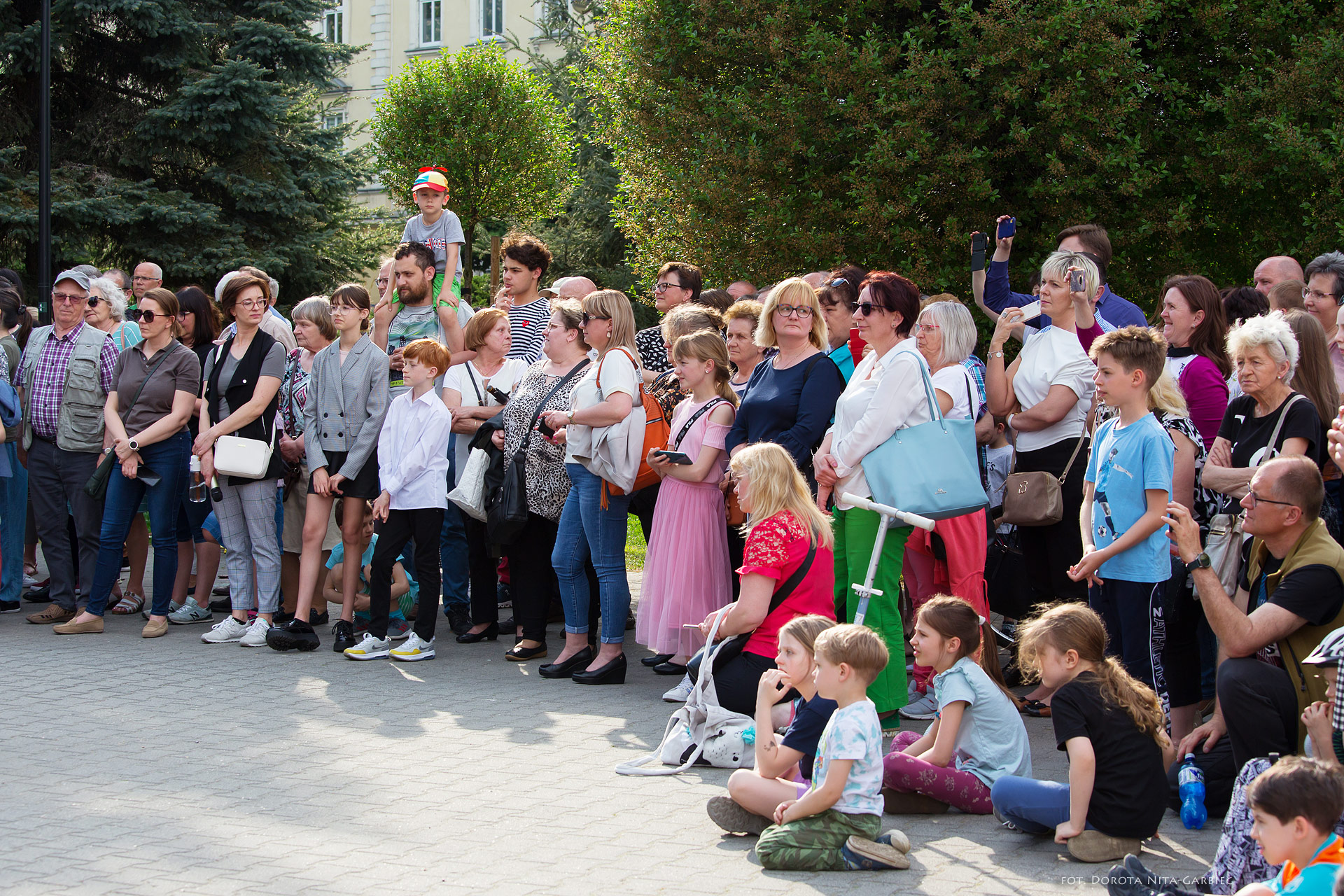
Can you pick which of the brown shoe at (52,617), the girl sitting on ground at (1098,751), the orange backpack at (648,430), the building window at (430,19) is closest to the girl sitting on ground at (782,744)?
the girl sitting on ground at (1098,751)

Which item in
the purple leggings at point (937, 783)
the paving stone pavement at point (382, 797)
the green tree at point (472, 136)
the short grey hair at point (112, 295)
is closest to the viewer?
the paving stone pavement at point (382, 797)

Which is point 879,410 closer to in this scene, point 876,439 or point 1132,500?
point 876,439

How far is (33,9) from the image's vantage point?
19047 mm

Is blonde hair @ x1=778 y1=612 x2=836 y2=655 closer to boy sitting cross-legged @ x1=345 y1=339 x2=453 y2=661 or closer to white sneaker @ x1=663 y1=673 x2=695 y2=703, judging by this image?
white sneaker @ x1=663 y1=673 x2=695 y2=703

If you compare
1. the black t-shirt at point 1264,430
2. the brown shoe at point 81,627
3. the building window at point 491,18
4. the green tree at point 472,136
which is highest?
the building window at point 491,18

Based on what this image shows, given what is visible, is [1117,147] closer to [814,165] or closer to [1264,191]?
[1264,191]

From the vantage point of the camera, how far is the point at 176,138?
64.4 feet

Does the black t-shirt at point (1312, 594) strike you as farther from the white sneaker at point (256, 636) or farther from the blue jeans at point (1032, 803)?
the white sneaker at point (256, 636)

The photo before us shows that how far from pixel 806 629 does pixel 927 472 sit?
4.05 ft

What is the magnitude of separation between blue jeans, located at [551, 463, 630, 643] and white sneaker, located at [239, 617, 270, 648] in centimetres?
215

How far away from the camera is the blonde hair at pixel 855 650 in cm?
428

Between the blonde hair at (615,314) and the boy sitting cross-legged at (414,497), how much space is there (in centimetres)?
119

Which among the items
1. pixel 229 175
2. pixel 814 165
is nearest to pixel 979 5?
pixel 814 165

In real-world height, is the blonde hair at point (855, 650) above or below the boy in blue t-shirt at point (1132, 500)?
below
